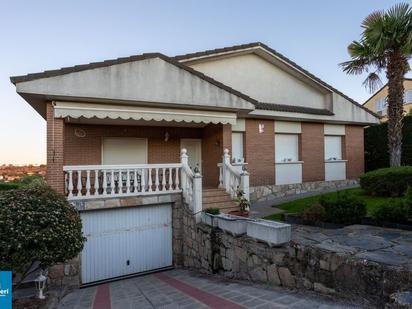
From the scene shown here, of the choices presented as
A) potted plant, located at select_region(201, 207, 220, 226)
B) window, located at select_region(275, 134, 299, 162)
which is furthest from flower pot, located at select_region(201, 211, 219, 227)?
window, located at select_region(275, 134, 299, 162)

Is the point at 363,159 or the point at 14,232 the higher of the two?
the point at 363,159

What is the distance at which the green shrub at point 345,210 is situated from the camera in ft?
31.6

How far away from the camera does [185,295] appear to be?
7.94 m

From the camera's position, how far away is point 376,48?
49.2ft

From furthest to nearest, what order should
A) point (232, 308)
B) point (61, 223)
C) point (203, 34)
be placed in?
point (203, 34), point (61, 223), point (232, 308)

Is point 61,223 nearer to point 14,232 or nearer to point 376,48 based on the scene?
point 14,232

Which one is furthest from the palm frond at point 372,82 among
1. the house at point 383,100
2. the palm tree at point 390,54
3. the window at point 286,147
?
the house at point 383,100

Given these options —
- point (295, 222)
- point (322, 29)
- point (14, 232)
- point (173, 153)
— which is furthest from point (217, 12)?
point (14, 232)

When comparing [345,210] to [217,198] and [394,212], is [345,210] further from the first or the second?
[217,198]

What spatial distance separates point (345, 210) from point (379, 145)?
15.9 meters

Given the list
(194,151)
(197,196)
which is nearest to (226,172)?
(197,196)

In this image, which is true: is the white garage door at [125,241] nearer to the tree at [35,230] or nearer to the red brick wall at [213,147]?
the tree at [35,230]

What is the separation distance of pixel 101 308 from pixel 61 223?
2514 millimetres

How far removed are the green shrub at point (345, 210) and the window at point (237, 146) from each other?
6965 millimetres
